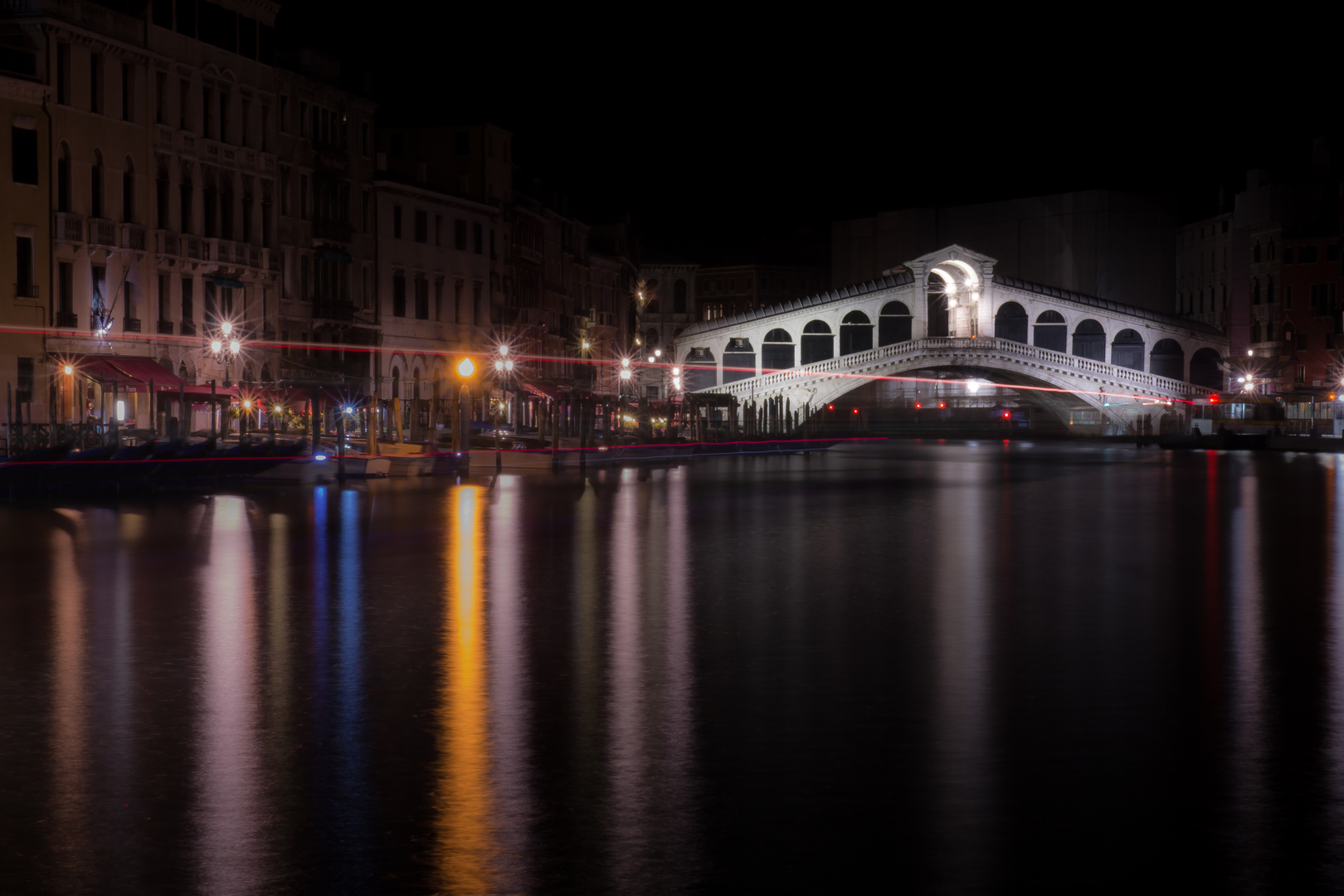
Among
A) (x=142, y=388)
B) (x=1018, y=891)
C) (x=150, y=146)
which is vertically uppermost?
(x=150, y=146)

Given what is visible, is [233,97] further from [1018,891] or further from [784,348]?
[784,348]

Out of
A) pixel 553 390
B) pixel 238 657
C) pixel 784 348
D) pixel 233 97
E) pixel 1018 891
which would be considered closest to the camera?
pixel 1018 891

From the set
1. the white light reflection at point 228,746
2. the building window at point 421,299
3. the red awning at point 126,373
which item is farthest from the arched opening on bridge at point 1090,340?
the white light reflection at point 228,746

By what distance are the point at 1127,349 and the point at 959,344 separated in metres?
15.4

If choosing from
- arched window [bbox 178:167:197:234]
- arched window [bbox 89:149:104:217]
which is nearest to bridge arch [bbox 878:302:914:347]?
arched window [bbox 178:167:197:234]

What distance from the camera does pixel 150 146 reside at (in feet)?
150

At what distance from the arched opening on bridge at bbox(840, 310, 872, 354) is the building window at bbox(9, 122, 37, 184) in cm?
7685

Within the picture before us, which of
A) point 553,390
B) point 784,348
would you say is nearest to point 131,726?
point 553,390

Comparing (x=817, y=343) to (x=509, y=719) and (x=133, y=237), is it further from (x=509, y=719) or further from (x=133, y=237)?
(x=509, y=719)

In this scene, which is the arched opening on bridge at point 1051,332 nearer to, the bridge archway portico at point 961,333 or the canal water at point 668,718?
the bridge archway portico at point 961,333

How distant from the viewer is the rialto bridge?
98812mm

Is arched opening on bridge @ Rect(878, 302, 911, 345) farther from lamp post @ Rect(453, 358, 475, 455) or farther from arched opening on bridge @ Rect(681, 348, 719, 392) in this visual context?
lamp post @ Rect(453, 358, 475, 455)

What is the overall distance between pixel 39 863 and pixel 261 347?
47072 millimetres

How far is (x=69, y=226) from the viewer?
42.3 meters
